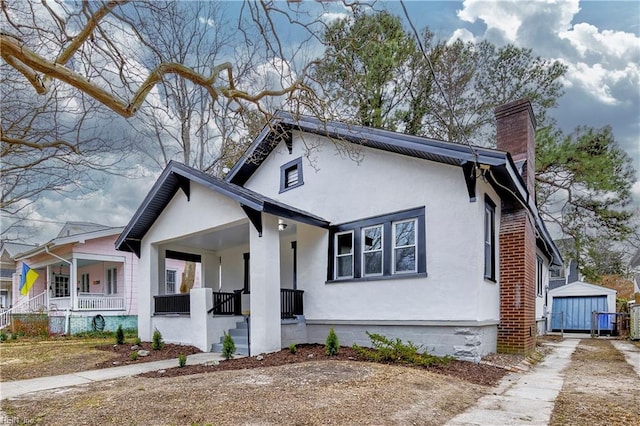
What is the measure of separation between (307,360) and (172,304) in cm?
550

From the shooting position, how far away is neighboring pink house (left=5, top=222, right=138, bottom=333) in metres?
17.4

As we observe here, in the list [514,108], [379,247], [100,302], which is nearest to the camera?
[379,247]

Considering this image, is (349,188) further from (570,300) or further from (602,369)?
(570,300)

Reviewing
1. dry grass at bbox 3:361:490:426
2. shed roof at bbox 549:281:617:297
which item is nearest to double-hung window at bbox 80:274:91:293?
dry grass at bbox 3:361:490:426

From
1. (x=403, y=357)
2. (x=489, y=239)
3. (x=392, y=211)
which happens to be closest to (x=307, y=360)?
(x=403, y=357)

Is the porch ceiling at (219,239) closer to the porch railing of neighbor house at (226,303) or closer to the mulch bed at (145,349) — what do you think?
the porch railing of neighbor house at (226,303)

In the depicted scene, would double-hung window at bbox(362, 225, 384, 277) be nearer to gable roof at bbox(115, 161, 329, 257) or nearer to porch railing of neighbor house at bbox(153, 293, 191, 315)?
gable roof at bbox(115, 161, 329, 257)

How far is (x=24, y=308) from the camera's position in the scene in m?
20.7

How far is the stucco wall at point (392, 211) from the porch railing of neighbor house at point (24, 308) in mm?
14299

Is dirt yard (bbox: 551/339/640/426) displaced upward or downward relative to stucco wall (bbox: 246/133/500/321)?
downward

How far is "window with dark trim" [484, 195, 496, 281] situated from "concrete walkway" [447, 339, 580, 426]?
210 cm

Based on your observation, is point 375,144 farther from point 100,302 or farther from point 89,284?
point 89,284

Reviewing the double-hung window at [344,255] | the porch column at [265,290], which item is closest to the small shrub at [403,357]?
the porch column at [265,290]

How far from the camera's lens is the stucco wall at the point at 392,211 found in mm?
8414
